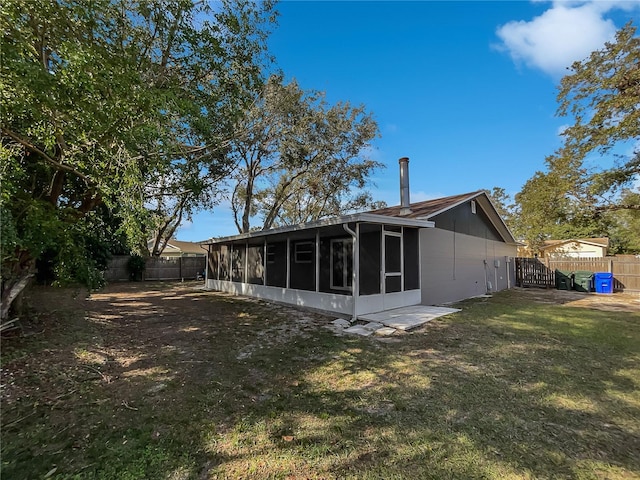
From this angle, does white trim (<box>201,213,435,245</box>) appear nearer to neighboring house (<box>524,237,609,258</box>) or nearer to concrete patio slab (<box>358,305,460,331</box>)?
concrete patio slab (<box>358,305,460,331</box>)

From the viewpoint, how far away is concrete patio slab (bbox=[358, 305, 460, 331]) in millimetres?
6403

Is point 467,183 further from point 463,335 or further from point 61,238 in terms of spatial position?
point 61,238

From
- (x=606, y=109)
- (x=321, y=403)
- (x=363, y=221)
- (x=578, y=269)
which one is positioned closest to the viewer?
(x=321, y=403)

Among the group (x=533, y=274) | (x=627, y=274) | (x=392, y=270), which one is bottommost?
(x=533, y=274)

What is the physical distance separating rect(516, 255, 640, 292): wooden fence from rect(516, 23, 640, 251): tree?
1965mm

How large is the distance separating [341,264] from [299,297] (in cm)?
169

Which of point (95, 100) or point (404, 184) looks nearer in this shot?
point (95, 100)

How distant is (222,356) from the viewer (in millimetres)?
4785

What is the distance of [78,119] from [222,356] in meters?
3.85

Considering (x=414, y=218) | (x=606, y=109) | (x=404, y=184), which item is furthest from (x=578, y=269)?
(x=414, y=218)

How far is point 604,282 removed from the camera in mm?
12609

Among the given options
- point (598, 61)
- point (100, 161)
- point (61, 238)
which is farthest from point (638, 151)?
point (61, 238)

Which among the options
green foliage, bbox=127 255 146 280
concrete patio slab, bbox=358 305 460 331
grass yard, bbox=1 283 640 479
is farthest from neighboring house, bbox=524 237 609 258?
green foliage, bbox=127 255 146 280

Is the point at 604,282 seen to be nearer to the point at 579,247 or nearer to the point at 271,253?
the point at 271,253
